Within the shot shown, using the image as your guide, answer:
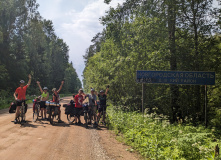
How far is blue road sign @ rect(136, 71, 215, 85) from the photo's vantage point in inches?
397

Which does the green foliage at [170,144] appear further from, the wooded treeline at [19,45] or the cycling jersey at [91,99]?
the wooded treeline at [19,45]

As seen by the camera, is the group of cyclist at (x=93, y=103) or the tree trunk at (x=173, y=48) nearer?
the group of cyclist at (x=93, y=103)

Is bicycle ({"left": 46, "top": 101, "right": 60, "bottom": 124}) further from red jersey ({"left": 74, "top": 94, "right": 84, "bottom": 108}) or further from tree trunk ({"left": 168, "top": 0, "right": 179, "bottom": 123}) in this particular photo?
tree trunk ({"left": 168, "top": 0, "right": 179, "bottom": 123})

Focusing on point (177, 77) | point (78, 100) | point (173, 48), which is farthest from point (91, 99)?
point (173, 48)

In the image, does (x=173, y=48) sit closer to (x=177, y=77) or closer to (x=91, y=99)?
(x=177, y=77)

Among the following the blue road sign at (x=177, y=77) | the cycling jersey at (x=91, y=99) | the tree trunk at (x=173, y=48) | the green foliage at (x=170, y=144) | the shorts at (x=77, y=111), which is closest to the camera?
the green foliage at (x=170, y=144)

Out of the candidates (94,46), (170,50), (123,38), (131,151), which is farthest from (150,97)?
(94,46)

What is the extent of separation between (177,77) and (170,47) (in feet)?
9.22

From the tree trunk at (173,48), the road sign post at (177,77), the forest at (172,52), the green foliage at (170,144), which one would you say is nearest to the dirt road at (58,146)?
the green foliage at (170,144)

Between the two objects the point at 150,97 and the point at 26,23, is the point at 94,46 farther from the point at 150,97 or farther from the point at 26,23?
the point at 150,97

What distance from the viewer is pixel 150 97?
15000mm

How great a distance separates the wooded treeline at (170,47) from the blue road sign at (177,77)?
2.20m

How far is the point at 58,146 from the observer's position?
7004 mm

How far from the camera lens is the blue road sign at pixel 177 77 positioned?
10086 mm
